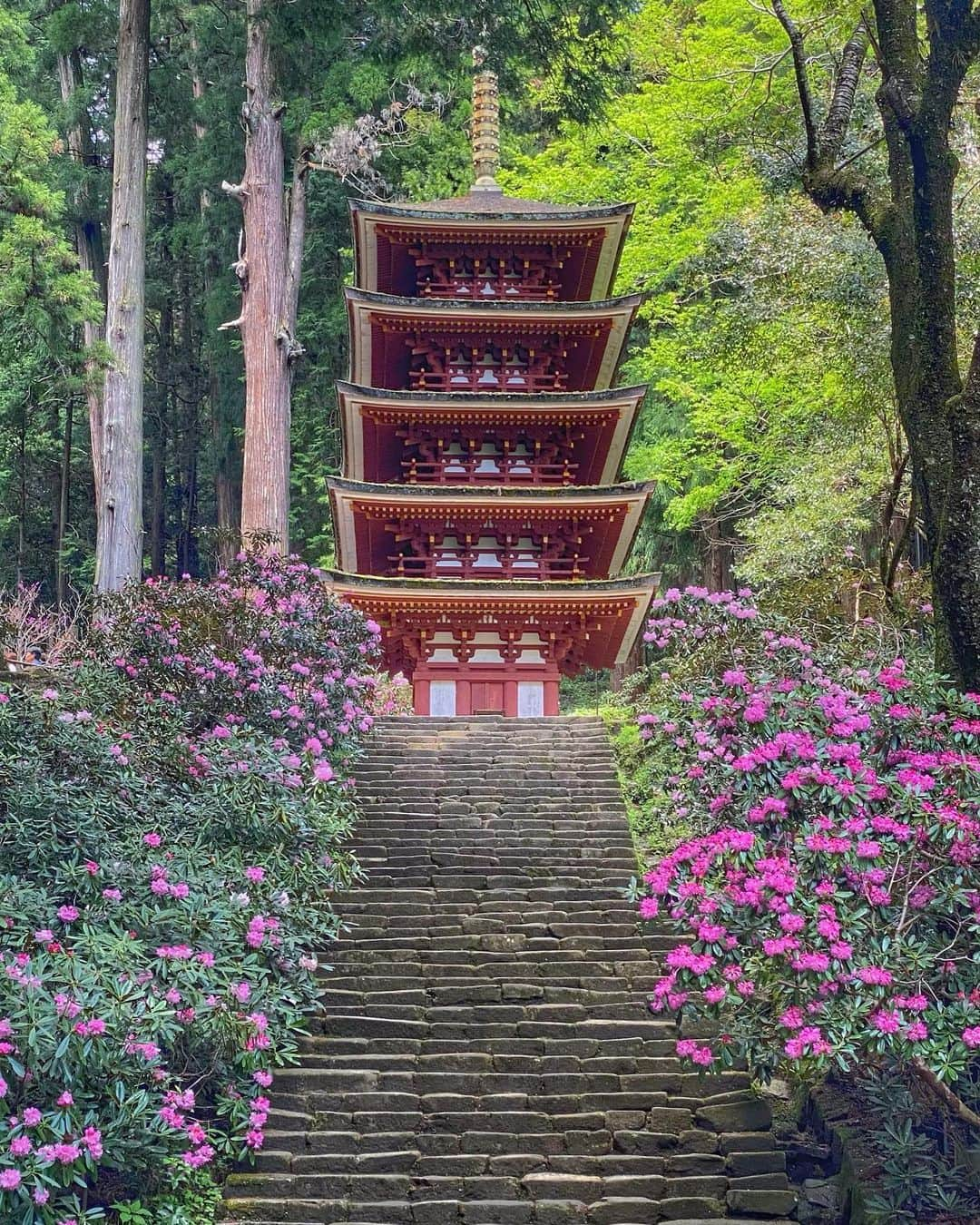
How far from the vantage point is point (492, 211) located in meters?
18.4

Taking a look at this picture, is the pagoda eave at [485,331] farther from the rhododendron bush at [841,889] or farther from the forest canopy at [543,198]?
the rhododendron bush at [841,889]

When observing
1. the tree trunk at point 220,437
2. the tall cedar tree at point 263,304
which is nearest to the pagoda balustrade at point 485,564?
the tall cedar tree at point 263,304

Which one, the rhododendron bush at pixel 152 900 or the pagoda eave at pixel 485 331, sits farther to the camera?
the pagoda eave at pixel 485 331

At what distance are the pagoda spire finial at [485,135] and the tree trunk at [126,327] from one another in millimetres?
4783

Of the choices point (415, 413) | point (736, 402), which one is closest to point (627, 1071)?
point (415, 413)

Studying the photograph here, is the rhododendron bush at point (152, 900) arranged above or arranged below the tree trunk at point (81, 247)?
below

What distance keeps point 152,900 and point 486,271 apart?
1356 centimetres

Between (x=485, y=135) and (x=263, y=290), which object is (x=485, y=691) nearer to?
(x=263, y=290)

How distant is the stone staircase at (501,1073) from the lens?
680cm

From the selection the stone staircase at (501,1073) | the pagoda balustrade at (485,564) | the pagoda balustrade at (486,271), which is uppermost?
the pagoda balustrade at (486,271)

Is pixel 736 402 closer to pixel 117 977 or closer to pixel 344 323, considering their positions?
pixel 344 323

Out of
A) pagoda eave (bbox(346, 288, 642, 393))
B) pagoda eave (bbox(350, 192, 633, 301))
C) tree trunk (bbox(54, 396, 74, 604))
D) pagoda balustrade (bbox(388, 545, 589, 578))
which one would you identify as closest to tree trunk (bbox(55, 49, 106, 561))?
tree trunk (bbox(54, 396, 74, 604))

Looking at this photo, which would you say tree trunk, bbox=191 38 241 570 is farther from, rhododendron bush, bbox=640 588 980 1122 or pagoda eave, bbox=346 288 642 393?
rhododendron bush, bbox=640 588 980 1122

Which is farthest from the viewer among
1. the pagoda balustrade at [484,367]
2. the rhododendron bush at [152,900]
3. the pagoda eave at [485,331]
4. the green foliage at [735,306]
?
the pagoda balustrade at [484,367]
